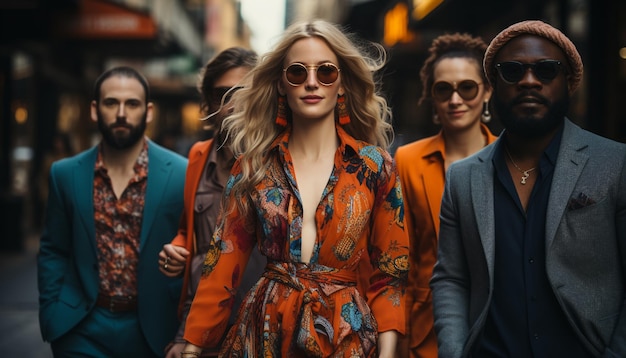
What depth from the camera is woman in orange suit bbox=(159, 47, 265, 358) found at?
165 inches

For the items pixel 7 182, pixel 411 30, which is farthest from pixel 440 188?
pixel 7 182

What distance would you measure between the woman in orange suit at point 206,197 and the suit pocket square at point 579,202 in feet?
5.85

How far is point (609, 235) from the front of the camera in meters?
2.90

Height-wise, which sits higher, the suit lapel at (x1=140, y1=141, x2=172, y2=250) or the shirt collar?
the shirt collar

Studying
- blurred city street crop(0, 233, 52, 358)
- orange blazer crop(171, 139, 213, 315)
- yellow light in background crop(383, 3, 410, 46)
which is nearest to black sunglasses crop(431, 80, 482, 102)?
orange blazer crop(171, 139, 213, 315)

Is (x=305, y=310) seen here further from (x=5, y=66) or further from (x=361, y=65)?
(x=5, y=66)

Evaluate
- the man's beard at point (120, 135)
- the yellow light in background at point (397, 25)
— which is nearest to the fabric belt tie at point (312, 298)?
the man's beard at point (120, 135)

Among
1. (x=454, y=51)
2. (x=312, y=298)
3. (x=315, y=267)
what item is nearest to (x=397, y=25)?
(x=454, y=51)

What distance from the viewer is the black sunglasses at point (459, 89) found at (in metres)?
4.67

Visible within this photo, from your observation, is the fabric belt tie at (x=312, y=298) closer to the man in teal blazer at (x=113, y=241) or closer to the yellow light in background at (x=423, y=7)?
the man in teal blazer at (x=113, y=241)

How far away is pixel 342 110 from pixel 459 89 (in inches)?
47.8

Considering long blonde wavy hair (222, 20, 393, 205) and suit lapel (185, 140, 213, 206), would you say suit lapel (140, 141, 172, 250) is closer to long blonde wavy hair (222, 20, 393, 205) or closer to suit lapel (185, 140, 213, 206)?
suit lapel (185, 140, 213, 206)

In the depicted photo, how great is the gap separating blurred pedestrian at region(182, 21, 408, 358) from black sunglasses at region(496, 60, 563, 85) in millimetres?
715

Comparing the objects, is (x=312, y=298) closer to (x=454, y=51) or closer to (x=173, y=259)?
(x=173, y=259)
